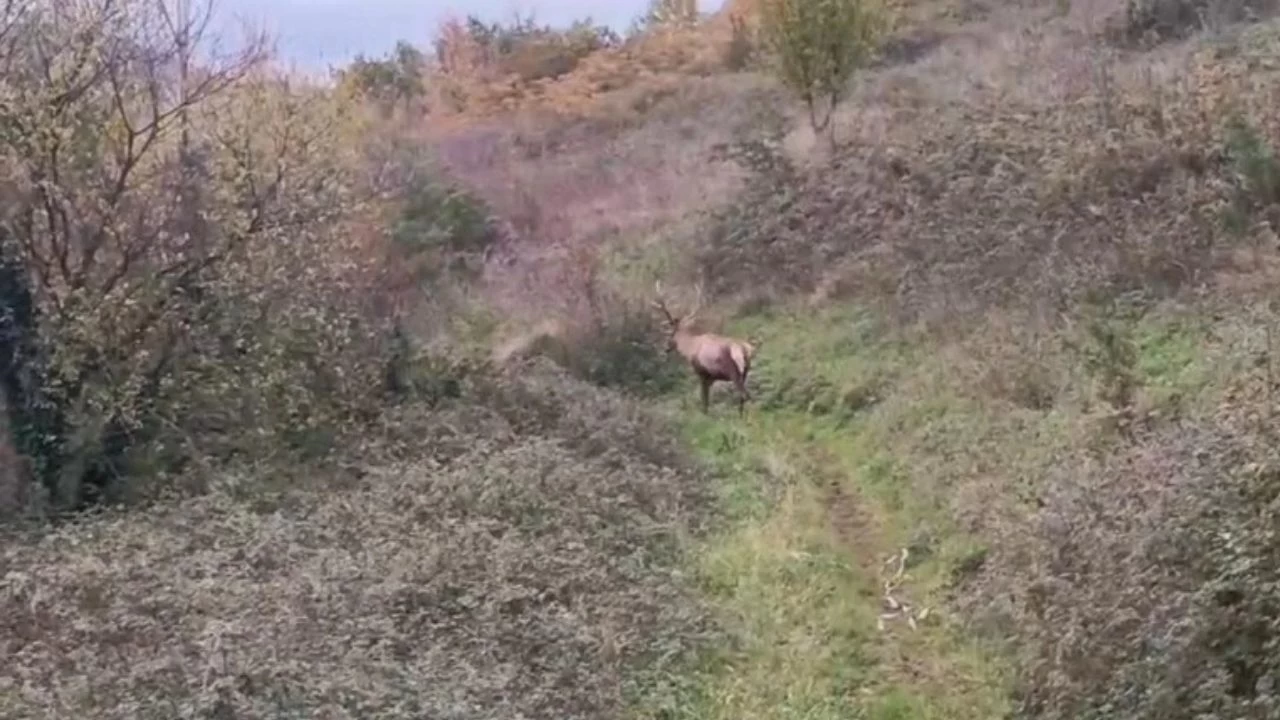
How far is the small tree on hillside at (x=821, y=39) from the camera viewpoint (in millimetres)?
25688

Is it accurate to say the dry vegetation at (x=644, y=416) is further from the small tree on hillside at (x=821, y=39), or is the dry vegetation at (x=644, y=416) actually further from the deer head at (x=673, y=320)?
the small tree on hillside at (x=821, y=39)

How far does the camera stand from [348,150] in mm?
18359

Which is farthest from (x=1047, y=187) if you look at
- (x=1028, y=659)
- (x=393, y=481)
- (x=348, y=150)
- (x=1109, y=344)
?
(x=1028, y=659)

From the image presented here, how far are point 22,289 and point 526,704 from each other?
816cm

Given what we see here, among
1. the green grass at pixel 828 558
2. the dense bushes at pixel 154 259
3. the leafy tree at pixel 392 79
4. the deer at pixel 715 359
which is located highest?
the leafy tree at pixel 392 79

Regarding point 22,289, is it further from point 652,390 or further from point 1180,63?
point 1180,63

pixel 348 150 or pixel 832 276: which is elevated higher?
pixel 348 150

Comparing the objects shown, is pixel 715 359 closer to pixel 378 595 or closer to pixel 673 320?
pixel 673 320

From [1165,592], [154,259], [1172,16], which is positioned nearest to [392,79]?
[1172,16]

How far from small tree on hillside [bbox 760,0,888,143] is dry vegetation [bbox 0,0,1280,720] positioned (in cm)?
122

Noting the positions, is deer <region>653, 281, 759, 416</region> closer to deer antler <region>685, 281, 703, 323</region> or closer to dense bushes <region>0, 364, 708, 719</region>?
deer antler <region>685, 281, 703, 323</region>

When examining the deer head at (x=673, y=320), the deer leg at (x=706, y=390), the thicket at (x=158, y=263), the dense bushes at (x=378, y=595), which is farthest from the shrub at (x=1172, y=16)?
the thicket at (x=158, y=263)

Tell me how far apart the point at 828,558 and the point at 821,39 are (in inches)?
636

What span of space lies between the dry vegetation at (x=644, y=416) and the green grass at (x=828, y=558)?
52 millimetres
